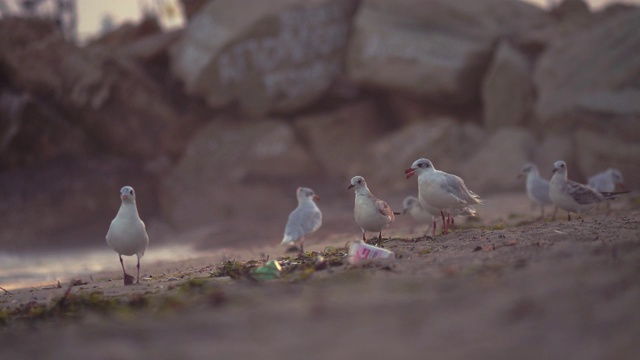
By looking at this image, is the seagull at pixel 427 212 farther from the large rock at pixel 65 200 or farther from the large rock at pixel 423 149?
the large rock at pixel 65 200

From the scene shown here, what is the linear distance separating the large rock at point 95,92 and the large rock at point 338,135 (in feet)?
11.8

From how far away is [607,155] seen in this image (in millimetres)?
16766

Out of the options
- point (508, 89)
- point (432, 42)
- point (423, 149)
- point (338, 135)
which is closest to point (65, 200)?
point (338, 135)

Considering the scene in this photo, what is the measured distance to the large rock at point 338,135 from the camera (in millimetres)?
22031

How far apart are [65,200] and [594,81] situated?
13405mm

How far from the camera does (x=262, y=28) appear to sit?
2136cm

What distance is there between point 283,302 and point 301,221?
15.8 ft

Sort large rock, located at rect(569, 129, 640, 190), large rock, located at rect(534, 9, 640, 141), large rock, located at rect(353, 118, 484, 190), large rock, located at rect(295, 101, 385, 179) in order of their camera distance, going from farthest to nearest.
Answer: large rock, located at rect(295, 101, 385, 179)
large rock, located at rect(353, 118, 484, 190)
large rock, located at rect(534, 9, 640, 141)
large rock, located at rect(569, 129, 640, 190)

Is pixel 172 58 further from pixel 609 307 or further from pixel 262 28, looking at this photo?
pixel 609 307

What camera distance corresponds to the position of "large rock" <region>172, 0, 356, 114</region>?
844 inches

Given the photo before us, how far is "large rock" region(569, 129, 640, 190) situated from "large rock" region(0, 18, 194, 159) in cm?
1094

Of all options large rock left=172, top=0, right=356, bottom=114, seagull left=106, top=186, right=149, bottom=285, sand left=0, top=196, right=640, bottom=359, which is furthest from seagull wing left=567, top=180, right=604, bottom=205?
large rock left=172, top=0, right=356, bottom=114

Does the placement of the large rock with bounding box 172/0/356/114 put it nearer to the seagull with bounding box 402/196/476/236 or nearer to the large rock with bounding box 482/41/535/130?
the large rock with bounding box 482/41/535/130

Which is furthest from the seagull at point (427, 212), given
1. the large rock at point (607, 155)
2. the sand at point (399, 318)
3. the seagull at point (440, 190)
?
the large rock at point (607, 155)
